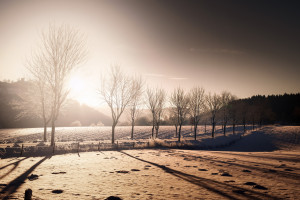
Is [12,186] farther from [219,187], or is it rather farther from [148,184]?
[219,187]

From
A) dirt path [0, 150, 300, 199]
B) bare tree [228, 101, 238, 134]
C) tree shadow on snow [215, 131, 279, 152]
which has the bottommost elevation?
tree shadow on snow [215, 131, 279, 152]

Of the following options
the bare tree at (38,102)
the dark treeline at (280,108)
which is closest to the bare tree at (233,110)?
the dark treeline at (280,108)

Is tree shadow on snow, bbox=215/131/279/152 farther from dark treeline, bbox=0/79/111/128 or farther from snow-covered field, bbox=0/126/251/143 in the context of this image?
dark treeline, bbox=0/79/111/128

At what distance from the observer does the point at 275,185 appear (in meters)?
8.18

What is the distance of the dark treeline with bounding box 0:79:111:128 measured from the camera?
67.9m

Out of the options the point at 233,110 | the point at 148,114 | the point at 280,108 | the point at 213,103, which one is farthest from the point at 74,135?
the point at 280,108

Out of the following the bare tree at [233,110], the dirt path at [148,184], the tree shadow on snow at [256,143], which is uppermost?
the bare tree at [233,110]

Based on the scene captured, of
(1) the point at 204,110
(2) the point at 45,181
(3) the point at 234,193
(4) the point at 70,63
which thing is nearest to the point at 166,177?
(3) the point at 234,193

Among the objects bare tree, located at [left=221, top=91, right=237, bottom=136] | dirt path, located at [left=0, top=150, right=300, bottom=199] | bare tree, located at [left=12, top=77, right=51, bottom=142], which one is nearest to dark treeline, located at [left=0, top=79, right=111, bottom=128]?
bare tree, located at [left=12, top=77, right=51, bottom=142]

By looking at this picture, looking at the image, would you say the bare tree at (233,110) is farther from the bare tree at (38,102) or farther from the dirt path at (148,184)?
the bare tree at (38,102)

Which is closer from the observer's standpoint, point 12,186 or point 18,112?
point 12,186

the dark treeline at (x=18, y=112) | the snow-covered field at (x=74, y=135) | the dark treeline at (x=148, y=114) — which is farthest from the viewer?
the dark treeline at (x=18, y=112)

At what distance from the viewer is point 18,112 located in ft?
240

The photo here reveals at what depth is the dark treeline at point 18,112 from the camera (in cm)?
6794
